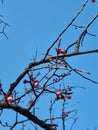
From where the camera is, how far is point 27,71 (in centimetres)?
467

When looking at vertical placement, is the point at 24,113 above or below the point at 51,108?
below

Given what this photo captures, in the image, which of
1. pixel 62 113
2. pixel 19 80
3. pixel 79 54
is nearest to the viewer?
pixel 79 54

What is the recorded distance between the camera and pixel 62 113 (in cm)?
615

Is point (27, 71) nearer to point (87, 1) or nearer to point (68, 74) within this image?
point (68, 74)

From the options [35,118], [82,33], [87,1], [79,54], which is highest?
[87,1]

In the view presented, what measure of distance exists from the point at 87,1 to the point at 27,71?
1301 millimetres

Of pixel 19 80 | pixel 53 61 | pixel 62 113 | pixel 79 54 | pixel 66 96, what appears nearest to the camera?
pixel 79 54

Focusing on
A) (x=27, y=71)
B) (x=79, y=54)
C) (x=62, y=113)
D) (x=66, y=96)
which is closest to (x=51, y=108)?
(x=62, y=113)

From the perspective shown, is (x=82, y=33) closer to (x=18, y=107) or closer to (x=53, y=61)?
(x=53, y=61)

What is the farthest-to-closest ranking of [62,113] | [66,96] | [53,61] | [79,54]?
[62,113] < [66,96] < [53,61] < [79,54]

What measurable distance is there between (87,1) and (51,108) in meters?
2.31

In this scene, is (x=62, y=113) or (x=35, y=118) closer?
(x=35, y=118)

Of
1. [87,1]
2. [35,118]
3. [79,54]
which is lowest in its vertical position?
[35,118]

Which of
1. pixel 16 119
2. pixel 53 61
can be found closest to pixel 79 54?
pixel 53 61
